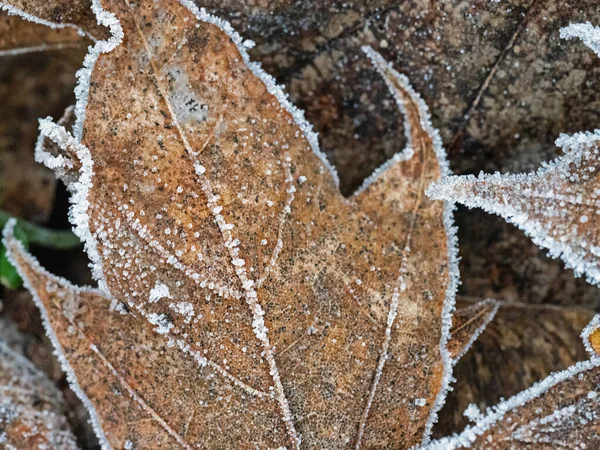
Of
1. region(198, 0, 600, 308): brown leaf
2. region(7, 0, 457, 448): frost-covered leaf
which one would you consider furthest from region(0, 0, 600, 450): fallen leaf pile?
region(198, 0, 600, 308): brown leaf

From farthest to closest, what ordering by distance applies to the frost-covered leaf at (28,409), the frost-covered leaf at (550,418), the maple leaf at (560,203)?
the frost-covered leaf at (28,409)
the frost-covered leaf at (550,418)
the maple leaf at (560,203)

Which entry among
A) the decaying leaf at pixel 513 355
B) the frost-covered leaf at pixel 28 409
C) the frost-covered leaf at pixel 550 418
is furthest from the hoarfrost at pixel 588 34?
the frost-covered leaf at pixel 28 409

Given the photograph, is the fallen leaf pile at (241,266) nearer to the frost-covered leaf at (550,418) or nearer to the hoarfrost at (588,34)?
the frost-covered leaf at (550,418)

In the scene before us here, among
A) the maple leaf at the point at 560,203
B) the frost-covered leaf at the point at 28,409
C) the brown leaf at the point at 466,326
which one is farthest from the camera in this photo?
the frost-covered leaf at the point at 28,409

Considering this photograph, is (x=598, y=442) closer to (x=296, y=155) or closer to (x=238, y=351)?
(x=238, y=351)

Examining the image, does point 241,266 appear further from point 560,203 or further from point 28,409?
point 28,409

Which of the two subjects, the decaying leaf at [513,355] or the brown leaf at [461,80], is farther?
the decaying leaf at [513,355]
